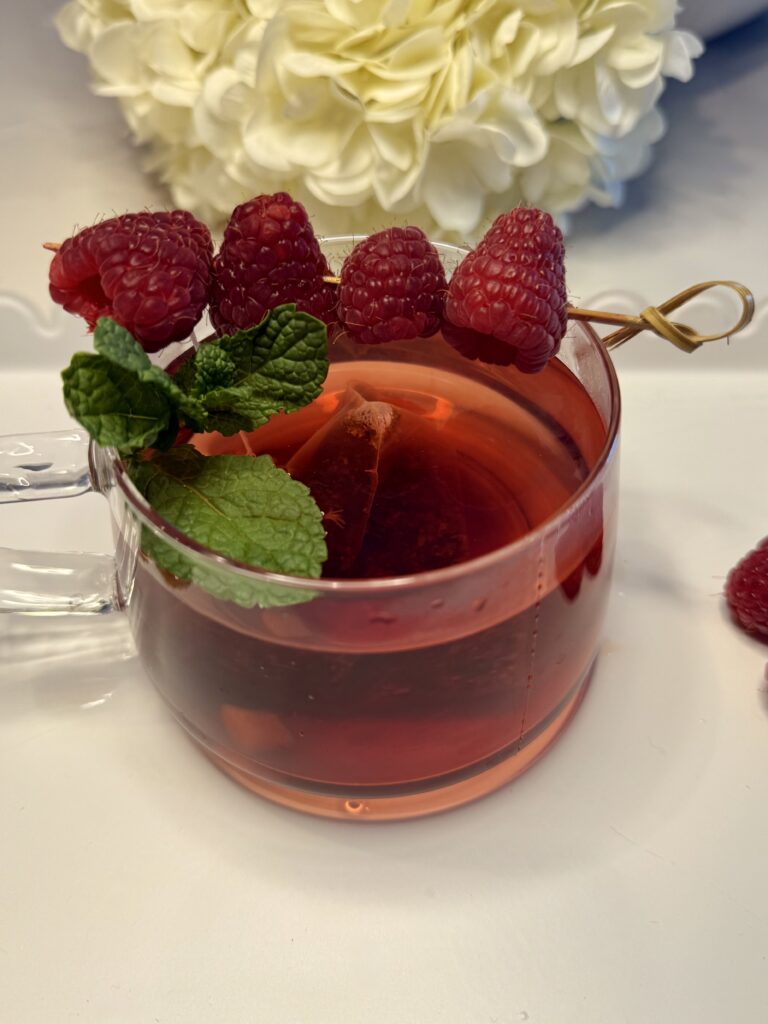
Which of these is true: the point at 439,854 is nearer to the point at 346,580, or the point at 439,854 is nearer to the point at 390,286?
the point at 346,580

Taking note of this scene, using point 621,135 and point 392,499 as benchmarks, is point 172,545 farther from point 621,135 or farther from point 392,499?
point 621,135

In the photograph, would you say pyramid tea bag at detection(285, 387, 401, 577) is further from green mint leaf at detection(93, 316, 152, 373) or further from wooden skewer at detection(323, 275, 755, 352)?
green mint leaf at detection(93, 316, 152, 373)

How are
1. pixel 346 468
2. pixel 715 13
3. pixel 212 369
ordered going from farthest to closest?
pixel 715 13 → pixel 346 468 → pixel 212 369

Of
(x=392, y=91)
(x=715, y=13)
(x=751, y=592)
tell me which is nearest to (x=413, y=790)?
(x=751, y=592)

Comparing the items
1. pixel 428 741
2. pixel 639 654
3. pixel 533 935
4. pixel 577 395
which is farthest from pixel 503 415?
pixel 533 935

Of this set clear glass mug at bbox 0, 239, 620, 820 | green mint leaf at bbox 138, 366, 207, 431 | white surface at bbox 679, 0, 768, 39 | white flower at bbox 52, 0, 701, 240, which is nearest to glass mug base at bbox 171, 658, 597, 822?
clear glass mug at bbox 0, 239, 620, 820

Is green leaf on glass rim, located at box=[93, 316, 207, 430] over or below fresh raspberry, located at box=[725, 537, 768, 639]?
over
